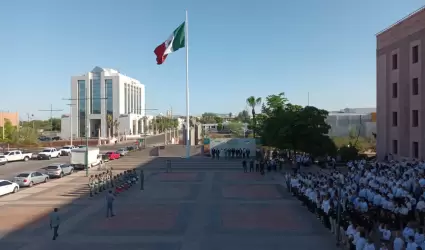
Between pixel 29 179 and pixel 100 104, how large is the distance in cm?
8522

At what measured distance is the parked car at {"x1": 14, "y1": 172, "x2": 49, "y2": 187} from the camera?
92.7 feet

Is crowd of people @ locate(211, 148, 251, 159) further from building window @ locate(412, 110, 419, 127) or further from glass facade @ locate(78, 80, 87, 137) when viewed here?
glass facade @ locate(78, 80, 87, 137)

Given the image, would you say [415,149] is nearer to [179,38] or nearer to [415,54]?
[415,54]

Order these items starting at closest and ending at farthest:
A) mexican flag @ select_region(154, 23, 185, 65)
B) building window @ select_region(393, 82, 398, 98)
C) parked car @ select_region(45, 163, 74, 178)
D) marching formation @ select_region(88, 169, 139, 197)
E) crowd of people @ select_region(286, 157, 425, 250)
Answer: crowd of people @ select_region(286, 157, 425, 250), marching formation @ select_region(88, 169, 139, 197), parked car @ select_region(45, 163, 74, 178), building window @ select_region(393, 82, 398, 98), mexican flag @ select_region(154, 23, 185, 65)

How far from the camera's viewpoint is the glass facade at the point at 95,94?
10919cm

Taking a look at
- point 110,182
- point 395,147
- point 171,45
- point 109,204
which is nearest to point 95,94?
point 171,45

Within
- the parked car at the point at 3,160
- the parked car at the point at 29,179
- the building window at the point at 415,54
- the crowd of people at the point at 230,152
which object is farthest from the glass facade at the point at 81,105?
the building window at the point at 415,54

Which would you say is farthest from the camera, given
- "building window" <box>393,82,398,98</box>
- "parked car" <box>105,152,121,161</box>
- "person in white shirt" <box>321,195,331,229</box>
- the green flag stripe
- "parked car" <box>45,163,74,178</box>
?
"parked car" <box>105,152,121,161</box>

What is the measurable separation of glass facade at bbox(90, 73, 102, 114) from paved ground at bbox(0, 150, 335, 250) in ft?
276

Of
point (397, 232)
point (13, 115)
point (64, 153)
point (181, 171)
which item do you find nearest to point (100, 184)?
point (181, 171)

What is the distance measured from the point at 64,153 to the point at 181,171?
85.7 feet

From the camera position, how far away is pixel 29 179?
28.7m

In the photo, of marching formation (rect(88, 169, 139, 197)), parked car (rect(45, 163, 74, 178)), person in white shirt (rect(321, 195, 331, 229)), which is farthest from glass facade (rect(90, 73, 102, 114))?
person in white shirt (rect(321, 195, 331, 229))

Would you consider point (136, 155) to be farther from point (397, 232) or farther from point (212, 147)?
point (397, 232)
